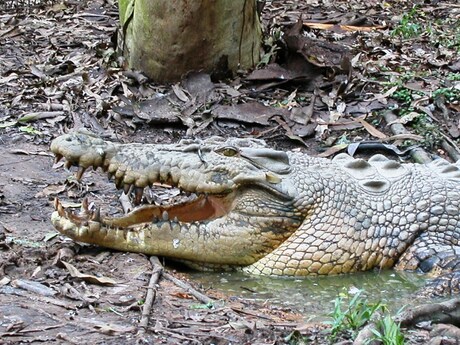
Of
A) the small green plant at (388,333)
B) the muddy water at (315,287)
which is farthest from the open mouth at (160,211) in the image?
the small green plant at (388,333)

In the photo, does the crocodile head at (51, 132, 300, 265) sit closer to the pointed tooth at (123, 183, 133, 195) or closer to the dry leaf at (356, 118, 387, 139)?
the pointed tooth at (123, 183, 133, 195)

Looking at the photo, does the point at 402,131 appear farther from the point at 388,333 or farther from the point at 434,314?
the point at 388,333

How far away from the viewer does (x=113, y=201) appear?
5.97 metres

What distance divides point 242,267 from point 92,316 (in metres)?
1.39

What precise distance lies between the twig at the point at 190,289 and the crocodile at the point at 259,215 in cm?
31

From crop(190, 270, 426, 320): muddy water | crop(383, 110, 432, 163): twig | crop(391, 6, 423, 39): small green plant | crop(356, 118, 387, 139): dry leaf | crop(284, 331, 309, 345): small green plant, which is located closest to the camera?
crop(284, 331, 309, 345): small green plant

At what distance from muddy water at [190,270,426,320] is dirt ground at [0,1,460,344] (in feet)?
0.48

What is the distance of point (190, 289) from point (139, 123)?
130 inches

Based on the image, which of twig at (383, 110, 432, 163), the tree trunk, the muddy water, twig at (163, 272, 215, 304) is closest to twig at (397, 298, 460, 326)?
the muddy water

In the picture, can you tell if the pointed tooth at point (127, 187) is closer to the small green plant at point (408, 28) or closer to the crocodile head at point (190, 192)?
the crocodile head at point (190, 192)

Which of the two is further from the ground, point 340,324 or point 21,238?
point 340,324

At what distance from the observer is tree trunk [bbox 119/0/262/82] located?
797 centimetres

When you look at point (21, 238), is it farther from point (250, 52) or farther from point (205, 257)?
point (250, 52)

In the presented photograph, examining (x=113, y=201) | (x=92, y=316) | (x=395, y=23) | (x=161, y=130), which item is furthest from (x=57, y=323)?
(x=395, y=23)
